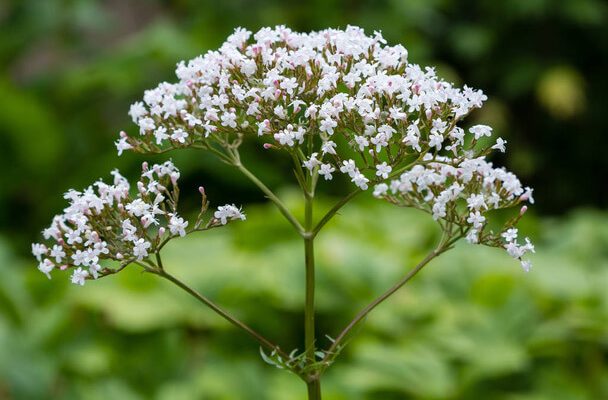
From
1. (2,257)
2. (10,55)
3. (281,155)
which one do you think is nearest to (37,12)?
(10,55)

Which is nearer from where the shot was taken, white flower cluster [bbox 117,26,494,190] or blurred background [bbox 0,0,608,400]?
white flower cluster [bbox 117,26,494,190]

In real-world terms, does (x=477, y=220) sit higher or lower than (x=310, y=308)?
higher

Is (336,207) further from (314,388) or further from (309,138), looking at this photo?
(314,388)

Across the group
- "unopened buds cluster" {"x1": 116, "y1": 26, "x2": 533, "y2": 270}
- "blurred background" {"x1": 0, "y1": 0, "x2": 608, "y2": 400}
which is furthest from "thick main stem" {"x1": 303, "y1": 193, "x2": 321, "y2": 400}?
"blurred background" {"x1": 0, "y1": 0, "x2": 608, "y2": 400}

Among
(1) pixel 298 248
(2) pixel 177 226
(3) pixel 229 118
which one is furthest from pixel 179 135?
(1) pixel 298 248

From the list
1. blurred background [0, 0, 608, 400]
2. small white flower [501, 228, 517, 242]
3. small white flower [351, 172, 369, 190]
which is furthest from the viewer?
blurred background [0, 0, 608, 400]

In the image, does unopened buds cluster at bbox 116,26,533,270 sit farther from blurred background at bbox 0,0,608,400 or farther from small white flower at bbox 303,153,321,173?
blurred background at bbox 0,0,608,400

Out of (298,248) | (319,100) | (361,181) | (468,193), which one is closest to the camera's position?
(361,181)
